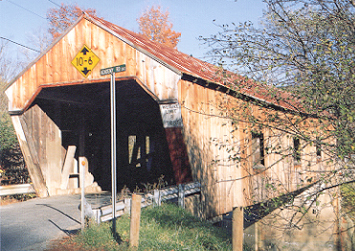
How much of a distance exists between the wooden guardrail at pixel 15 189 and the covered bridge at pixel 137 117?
0.30 m

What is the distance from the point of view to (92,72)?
9.53 m

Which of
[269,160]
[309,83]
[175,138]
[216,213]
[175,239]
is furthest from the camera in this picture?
[269,160]

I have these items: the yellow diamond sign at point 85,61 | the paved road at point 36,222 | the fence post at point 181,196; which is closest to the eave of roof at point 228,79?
the yellow diamond sign at point 85,61

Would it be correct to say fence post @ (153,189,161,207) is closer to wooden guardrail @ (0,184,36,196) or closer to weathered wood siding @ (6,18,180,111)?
weathered wood siding @ (6,18,180,111)

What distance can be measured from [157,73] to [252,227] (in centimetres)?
1285

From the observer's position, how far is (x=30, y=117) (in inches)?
430

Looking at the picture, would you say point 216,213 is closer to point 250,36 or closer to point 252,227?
point 250,36

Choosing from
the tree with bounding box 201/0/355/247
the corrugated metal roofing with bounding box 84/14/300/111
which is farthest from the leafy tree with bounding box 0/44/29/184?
the tree with bounding box 201/0/355/247

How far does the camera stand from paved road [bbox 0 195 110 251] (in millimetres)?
6167

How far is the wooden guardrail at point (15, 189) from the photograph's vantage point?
969cm

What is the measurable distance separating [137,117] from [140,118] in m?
0.12

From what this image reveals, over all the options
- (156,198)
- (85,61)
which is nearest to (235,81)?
(156,198)

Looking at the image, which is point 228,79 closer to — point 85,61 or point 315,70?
point 315,70

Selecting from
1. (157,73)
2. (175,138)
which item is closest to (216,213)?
(175,138)
